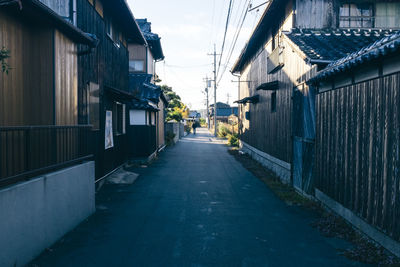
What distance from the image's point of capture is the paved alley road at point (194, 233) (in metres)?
4.66

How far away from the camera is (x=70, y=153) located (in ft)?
20.7

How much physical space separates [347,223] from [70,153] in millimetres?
5498

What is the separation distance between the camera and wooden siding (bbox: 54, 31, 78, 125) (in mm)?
6276

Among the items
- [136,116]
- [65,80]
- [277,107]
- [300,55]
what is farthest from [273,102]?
[65,80]

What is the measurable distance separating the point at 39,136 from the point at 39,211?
1337 millimetres

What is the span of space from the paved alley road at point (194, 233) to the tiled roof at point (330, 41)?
13.0 feet

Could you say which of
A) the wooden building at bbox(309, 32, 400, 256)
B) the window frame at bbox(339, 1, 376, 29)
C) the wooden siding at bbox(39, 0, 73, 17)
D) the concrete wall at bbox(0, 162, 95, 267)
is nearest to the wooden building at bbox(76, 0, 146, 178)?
the wooden siding at bbox(39, 0, 73, 17)

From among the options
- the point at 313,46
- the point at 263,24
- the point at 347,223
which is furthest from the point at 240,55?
the point at 347,223

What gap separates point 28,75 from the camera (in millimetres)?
5953

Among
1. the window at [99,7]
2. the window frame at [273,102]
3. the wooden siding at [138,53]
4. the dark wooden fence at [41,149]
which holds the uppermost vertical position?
the wooden siding at [138,53]

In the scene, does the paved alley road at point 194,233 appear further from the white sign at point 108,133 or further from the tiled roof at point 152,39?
the tiled roof at point 152,39

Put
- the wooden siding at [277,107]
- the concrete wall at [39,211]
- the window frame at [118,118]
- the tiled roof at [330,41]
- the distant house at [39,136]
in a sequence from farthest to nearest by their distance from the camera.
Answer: the window frame at [118,118] < the wooden siding at [277,107] < the tiled roof at [330,41] < the distant house at [39,136] < the concrete wall at [39,211]

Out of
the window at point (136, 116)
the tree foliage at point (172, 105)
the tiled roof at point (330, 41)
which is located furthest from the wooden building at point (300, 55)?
→ the tree foliage at point (172, 105)

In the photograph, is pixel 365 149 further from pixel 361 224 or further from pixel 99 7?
pixel 99 7
